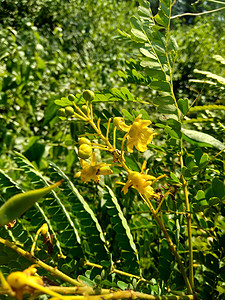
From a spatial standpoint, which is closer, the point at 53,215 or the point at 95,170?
the point at 95,170

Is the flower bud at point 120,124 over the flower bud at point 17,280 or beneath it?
over

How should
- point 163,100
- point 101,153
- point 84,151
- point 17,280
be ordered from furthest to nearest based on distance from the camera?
point 101,153 < point 163,100 < point 84,151 < point 17,280

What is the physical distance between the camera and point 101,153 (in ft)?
2.62

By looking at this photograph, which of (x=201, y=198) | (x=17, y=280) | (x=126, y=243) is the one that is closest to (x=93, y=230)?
(x=126, y=243)

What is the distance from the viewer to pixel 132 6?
3.66m

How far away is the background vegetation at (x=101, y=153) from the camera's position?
49 cm

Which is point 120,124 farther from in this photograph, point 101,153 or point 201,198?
point 101,153

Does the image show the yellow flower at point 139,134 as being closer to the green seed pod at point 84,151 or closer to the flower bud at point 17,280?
the green seed pod at point 84,151

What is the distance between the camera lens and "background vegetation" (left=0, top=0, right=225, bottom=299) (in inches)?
19.1

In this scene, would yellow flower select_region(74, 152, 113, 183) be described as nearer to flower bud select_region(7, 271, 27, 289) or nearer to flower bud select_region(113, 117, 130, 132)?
flower bud select_region(113, 117, 130, 132)

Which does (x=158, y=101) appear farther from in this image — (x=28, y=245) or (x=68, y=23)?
(x=68, y=23)

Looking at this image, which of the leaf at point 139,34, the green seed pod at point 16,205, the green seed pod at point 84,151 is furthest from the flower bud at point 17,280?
the leaf at point 139,34

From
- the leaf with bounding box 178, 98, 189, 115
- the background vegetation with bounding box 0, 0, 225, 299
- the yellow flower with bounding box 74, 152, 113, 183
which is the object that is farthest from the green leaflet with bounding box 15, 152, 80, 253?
the leaf with bounding box 178, 98, 189, 115

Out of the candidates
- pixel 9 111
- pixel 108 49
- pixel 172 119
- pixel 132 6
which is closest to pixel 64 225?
pixel 172 119
